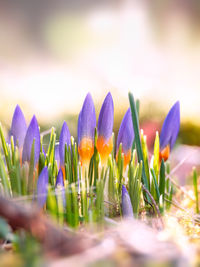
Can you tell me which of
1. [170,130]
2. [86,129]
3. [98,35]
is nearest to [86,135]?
[86,129]

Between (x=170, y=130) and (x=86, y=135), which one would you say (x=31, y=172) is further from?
(x=170, y=130)

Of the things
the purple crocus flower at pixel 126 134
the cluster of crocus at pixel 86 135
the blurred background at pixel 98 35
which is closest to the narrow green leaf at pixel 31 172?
the cluster of crocus at pixel 86 135

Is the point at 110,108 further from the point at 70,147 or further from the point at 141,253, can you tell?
the point at 141,253

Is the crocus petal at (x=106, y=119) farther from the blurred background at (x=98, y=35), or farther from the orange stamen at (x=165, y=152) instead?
the blurred background at (x=98, y=35)

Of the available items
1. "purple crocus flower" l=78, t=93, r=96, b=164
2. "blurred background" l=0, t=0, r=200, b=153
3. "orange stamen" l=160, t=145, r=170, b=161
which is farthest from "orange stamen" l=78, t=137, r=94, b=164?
"blurred background" l=0, t=0, r=200, b=153

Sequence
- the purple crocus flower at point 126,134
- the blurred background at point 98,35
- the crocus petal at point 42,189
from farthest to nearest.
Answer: the blurred background at point 98,35 → the purple crocus flower at point 126,134 → the crocus petal at point 42,189

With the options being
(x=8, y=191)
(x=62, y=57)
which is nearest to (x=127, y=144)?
(x=8, y=191)
